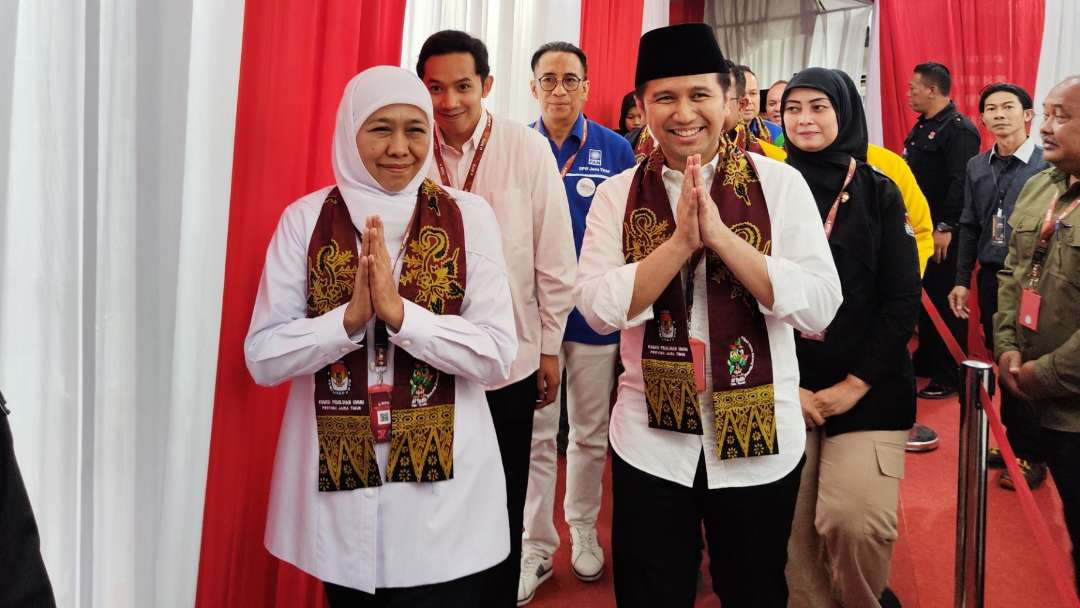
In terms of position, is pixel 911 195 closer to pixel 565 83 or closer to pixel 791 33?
pixel 565 83

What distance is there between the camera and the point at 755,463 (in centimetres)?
165

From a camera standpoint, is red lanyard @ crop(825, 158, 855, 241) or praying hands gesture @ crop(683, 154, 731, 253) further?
red lanyard @ crop(825, 158, 855, 241)

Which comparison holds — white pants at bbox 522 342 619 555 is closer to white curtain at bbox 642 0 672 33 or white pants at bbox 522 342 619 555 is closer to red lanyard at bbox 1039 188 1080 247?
red lanyard at bbox 1039 188 1080 247

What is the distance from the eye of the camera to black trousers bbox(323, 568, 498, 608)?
5.12 ft

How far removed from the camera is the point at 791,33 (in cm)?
776

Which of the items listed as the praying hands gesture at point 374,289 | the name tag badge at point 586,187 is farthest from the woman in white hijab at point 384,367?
the name tag badge at point 586,187

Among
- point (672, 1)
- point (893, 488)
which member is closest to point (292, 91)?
point (893, 488)

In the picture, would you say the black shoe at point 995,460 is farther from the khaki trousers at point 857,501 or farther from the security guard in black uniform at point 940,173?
the khaki trousers at point 857,501

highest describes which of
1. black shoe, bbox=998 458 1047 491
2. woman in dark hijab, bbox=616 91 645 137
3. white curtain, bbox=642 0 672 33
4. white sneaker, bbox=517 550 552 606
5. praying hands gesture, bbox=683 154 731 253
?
Result: white curtain, bbox=642 0 672 33

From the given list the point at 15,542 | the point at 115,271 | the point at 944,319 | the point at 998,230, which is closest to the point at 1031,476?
the point at 998,230

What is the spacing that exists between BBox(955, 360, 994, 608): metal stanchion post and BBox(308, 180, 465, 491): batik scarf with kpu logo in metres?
1.28

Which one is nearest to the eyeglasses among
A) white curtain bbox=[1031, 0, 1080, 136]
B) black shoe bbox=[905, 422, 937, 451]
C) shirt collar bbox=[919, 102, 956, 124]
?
black shoe bbox=[905, 422, 937, 451]

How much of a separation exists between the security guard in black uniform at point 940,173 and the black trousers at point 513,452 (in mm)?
4013

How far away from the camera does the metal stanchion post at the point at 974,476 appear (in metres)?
1.92
